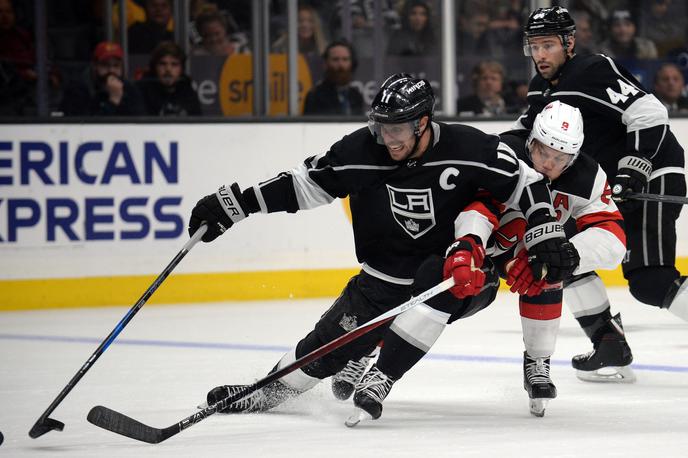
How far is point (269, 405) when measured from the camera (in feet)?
12.0

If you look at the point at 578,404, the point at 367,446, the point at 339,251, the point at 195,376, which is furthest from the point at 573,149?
the point at 339,251

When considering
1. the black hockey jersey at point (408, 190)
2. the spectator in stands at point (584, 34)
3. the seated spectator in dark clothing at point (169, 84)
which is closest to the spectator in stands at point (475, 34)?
the spectator in stands at point (584, 34)

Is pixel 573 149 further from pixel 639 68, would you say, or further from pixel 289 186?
pixel 639 68

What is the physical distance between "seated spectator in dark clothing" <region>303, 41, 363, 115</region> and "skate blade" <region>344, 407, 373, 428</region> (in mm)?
3650

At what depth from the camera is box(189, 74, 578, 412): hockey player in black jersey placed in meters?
3.38

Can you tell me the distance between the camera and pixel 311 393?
3938mm

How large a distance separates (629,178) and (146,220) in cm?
280

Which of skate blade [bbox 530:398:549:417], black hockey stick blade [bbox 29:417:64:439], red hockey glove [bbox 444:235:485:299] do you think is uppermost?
red hockey glove [bbox 444:235:485:299]

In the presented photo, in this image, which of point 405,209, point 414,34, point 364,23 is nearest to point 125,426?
point 405,209

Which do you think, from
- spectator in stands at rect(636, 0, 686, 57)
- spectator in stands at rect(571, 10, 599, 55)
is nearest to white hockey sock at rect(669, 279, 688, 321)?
spectator in stands at rect(571, 10, 599, 55)

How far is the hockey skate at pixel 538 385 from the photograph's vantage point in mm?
3582

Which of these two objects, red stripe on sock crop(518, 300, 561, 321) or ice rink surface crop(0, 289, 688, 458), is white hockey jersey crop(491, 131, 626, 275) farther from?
ice rink surface crop(0, 289, 688, 458)

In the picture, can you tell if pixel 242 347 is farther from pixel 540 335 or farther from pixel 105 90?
pixel 105 90

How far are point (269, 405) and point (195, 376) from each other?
0.77 meters
